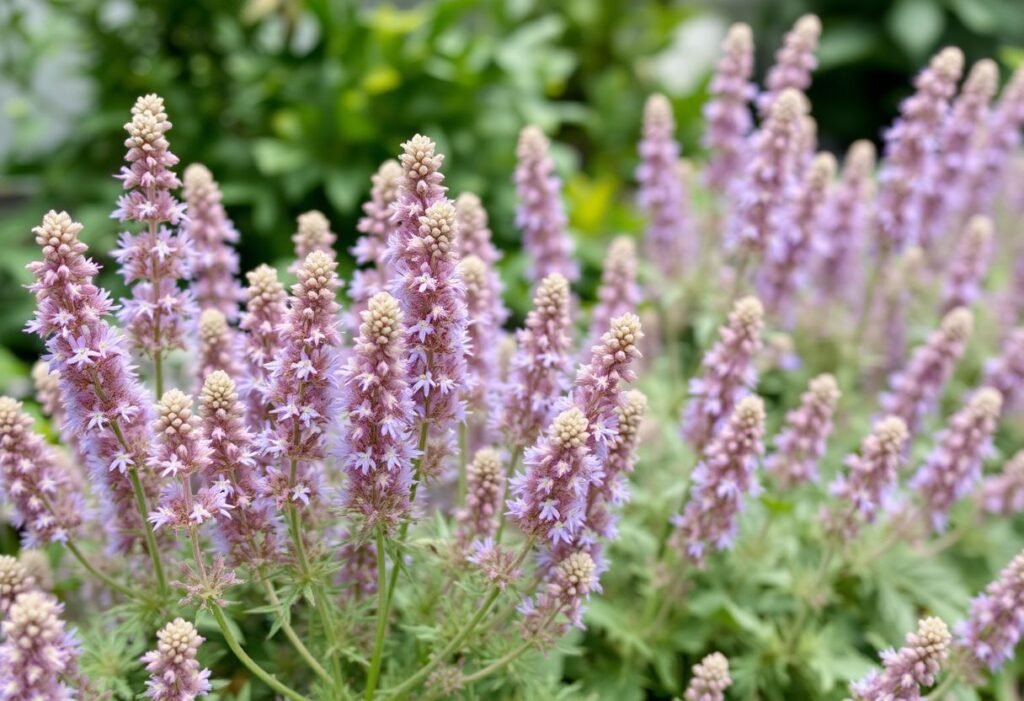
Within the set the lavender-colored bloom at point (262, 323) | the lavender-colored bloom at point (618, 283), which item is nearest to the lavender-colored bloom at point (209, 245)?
the lavender-colored bloom at point (262, 323)

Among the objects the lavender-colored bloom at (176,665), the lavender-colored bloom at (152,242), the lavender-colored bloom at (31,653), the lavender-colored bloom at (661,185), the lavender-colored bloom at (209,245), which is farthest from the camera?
the lavender-colored bloom at (661,185)

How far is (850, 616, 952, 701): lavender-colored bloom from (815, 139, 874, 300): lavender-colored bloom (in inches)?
73.2

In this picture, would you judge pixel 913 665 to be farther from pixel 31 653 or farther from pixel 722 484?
pixel 31 653

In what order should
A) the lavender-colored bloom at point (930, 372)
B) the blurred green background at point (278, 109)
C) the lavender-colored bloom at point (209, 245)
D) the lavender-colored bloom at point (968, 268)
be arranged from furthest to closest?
the blurred green background at point (278, 109), the lavender-colored bloom at point (968, 268), the lavender-colored bloom at point (930, 372), the lavender-colored bloom at point (209, 245)

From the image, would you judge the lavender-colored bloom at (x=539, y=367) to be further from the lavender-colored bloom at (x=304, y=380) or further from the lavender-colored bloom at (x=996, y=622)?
the lavender-colored bloom at (x=996, y=622)

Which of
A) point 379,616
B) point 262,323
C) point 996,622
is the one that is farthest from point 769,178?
point 379,616

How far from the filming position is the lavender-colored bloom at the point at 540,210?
3.23 metres

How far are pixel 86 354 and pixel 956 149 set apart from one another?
3.29 m

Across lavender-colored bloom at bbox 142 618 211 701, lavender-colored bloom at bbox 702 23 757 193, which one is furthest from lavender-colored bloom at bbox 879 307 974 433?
lavender-colored bloom at bbox 142 618 211 701

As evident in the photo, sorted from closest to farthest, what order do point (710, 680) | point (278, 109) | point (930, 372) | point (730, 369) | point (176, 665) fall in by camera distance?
1. point (176, 665)
2. point (710, 680)
3. point (730, 369)
4. point (930, 372)
5. point (278, 109)

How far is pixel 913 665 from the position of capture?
220 centimetres

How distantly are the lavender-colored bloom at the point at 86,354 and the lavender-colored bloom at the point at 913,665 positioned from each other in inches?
68.6

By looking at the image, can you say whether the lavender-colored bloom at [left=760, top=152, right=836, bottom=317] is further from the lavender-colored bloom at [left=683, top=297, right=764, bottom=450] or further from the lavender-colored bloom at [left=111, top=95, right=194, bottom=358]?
the lavender-colored bloom at [left=111, top=95, right=194, bottom=358]

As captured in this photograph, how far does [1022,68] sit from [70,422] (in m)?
3.82
